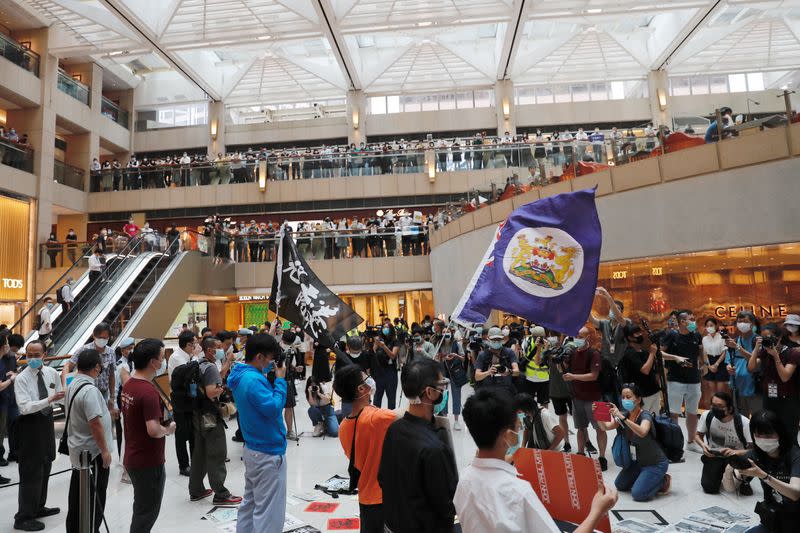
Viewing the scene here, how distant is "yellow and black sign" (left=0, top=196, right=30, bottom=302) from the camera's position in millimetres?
21453

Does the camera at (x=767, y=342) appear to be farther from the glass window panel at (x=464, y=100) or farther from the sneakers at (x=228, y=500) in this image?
the glass window panel at (x=464, y=100)

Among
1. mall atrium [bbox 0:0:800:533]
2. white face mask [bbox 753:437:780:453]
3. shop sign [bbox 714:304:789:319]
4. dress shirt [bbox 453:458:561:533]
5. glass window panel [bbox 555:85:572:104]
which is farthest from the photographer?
glass window panel [bbox 555:85:572:104]

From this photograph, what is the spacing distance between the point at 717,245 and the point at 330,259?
14.1 metres

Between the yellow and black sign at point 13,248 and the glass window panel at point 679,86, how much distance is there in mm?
34575

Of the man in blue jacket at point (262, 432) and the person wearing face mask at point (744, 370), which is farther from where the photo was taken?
the person wearing face mask at point (744, 370)

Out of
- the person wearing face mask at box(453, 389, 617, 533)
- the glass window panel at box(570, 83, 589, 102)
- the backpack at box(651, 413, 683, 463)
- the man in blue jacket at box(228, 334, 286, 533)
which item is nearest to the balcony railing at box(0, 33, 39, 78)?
the man in blue jacket at box(228, 334, 286, 533)

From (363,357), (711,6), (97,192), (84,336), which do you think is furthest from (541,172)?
(97,192)

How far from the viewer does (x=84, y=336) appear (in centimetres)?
1248

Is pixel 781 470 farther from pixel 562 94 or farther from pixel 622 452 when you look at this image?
pixel 562 94

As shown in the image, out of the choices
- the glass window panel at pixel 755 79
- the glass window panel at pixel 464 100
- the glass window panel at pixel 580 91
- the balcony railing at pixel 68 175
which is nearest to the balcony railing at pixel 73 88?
the balcony railing at pixel 68 175

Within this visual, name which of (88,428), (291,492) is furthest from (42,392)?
(291,492)

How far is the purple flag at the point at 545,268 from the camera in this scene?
4719mm

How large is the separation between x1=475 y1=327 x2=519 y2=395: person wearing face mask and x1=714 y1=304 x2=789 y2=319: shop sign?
5.98m

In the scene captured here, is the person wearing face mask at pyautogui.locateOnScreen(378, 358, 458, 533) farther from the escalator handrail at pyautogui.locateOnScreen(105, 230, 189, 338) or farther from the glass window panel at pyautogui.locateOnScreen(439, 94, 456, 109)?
the glass window panel at pyautogui.locateOnScreen(439, 94, 456, 109)
